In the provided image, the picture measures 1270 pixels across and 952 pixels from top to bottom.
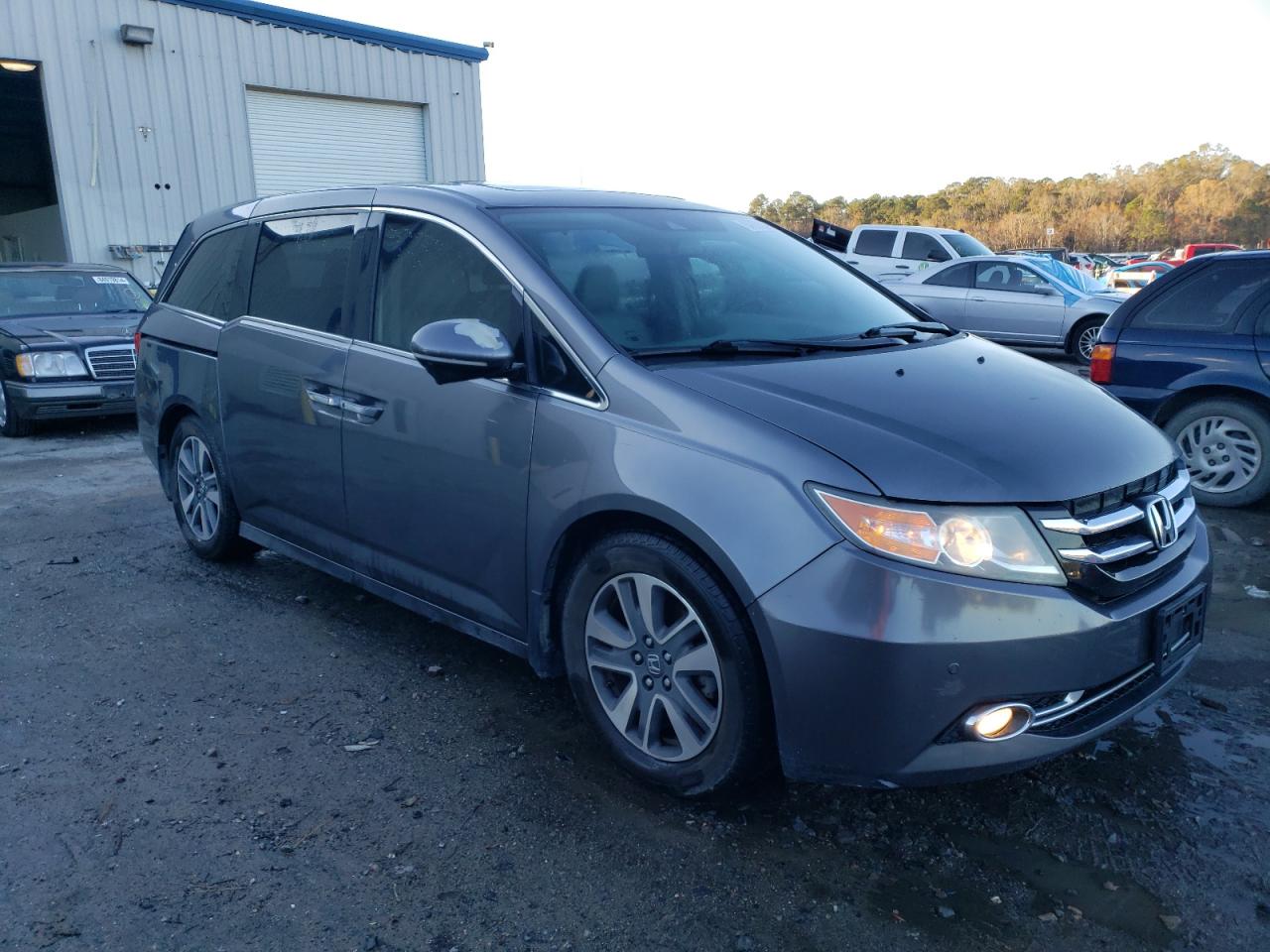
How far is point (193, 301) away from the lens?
196 inches

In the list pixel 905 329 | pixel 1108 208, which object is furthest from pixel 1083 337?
pixel 1108 208

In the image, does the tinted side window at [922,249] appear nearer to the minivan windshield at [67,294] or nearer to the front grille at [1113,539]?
the minivan windshield at [67,294]

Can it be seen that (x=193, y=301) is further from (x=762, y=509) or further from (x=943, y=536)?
(x=943, y=536)

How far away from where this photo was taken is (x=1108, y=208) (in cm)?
6209

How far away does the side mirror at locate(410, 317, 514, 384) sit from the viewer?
9.95 ft

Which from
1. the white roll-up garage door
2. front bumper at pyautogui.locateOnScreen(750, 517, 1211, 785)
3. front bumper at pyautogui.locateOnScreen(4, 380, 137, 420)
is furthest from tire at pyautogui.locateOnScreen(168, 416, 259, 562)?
the white roll-up garage door

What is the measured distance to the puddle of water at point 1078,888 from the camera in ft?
7.87

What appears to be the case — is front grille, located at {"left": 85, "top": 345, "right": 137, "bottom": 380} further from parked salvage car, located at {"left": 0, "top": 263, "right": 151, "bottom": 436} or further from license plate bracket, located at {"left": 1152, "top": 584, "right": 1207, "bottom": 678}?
license plate bracket, located at {"left": 1152, "top": 584, "right": 1207, "bottom": 678}

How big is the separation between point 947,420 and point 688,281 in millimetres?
1133

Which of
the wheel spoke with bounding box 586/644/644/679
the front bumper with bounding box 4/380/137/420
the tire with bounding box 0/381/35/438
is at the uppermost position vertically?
the wheel spoke with bounding box 586/644/644/679

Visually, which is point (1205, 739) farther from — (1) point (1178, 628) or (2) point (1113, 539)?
(2) point (1113, 539)

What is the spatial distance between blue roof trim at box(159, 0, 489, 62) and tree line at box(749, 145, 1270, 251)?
3501 centimetres

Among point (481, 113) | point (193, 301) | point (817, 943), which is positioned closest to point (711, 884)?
point (817, 943)

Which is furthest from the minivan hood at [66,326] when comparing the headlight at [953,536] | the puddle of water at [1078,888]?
the puddle of water at [1078,888]
